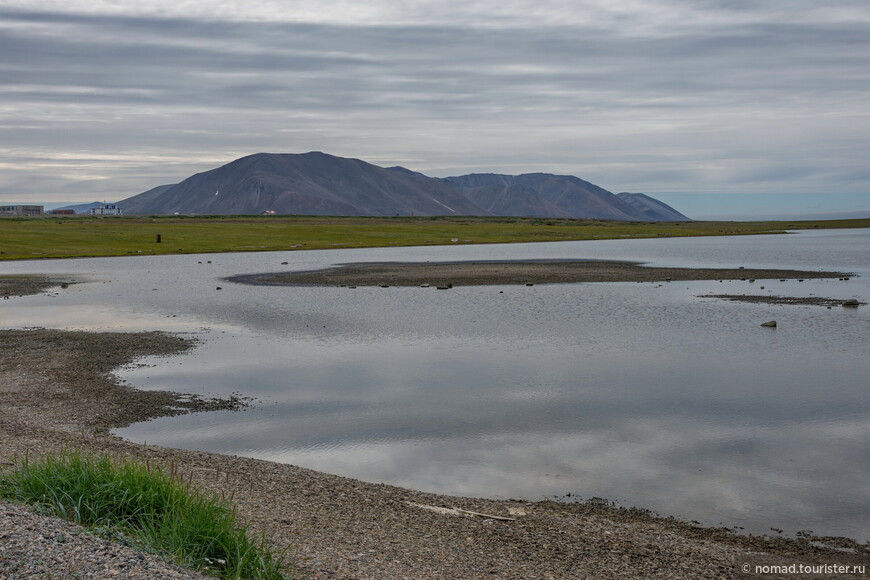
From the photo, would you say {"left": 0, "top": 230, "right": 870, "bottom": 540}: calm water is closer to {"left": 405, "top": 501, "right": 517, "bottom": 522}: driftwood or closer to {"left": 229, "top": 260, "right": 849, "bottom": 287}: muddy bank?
{"left": 405, "top": 501, "right": 517, "bottom": 522}: driftwood

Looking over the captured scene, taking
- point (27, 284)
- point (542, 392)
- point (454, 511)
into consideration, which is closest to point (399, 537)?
point (454, 511)

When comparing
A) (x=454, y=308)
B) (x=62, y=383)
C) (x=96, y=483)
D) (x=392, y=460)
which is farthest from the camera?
(x=454, y=308)

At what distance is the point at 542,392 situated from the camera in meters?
25.4

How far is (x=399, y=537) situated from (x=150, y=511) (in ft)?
12.8

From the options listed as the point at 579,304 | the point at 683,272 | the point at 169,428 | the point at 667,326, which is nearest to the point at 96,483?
the point at 169,428

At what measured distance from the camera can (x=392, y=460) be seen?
18609mm

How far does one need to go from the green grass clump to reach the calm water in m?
5.91

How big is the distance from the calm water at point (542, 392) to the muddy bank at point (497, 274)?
1219 cm

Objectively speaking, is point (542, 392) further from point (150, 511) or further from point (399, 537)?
point (150, 511)

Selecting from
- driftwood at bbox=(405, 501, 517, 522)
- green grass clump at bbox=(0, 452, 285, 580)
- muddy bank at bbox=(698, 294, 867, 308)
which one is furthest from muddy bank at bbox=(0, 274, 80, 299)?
driftwood at bbox=(405, 501, 517, 522)

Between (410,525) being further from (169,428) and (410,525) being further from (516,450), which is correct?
(169,428)

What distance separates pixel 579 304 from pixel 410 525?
37.1 m

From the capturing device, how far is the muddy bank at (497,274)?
64.8 meters

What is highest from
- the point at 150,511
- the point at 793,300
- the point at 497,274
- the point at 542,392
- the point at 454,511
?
the point at 497,274
